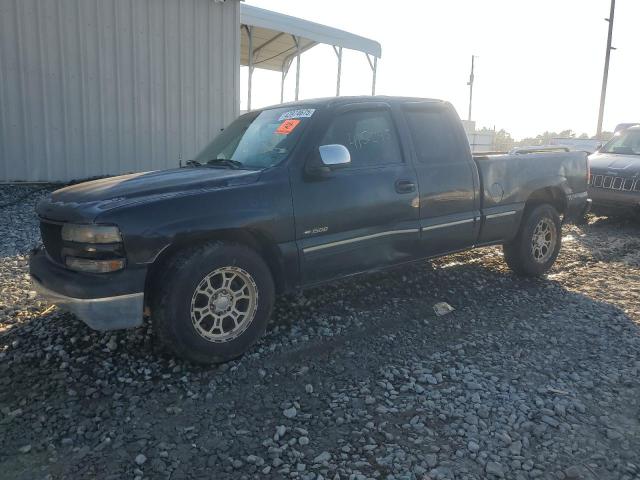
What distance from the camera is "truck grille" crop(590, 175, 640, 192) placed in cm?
852

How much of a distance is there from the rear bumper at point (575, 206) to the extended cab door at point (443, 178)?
1527mm

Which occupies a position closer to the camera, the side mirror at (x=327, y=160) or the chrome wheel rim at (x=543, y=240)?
the side mirror at (x=327, y=160)

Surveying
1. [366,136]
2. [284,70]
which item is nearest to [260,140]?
[366,136]

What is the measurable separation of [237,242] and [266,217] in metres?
0.26

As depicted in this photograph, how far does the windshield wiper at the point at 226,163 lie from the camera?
397 cm

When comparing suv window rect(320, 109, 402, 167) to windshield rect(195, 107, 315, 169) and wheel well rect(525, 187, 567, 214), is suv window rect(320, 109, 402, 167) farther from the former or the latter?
wheel well rect(525, 187, 567, 214)

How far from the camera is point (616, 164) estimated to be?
350 inches

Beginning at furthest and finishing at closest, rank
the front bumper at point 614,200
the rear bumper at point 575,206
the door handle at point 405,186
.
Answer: the front bumper at point 614,200 < the rear bumper at point 575,206 < the door handle at point 405,186

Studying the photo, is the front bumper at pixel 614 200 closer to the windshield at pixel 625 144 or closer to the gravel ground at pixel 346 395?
the windshield at pixel 625 144

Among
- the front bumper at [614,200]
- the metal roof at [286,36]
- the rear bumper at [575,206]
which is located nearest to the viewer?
the rear bumper at [575,206]

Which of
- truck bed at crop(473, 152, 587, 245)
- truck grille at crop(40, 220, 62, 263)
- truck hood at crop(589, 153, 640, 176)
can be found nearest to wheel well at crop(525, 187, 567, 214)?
truck bed at crop(473, 152, 587, 245)

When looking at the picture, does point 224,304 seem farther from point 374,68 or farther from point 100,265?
point 374,68

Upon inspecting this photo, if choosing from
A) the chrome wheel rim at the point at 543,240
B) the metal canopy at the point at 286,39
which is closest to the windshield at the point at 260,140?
the chrome wheel rim at the point at 543,240

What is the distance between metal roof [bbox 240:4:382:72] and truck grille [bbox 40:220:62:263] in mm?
9361
